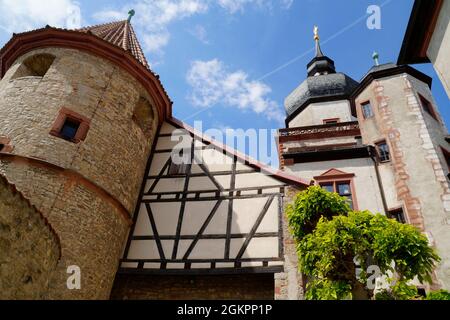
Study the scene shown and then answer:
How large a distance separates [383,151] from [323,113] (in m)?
9.12

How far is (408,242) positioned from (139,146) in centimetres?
765

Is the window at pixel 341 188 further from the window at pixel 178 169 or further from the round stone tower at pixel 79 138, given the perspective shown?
the round stone tower at pixel 79 138

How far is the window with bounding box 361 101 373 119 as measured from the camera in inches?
600

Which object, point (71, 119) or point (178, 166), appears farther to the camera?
point (178, 166)

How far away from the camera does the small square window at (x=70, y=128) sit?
883 centimetres

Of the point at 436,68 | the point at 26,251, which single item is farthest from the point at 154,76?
the point at 436,68

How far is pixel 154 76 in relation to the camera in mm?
11195

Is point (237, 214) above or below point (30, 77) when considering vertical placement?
below

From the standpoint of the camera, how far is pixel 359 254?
6742 mm

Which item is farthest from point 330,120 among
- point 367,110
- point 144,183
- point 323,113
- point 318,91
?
point 144,183

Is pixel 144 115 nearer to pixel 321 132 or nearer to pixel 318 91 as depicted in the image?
pixel 321 132

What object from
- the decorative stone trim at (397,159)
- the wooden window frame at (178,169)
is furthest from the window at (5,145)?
the decorative stone trim at (397,159)
